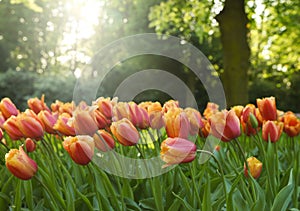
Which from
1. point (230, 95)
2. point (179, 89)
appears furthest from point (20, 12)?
point (230, 95)

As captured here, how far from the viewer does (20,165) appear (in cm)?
143

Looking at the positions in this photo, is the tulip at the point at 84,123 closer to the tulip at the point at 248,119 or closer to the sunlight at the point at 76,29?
the tulip at the point at 248,119

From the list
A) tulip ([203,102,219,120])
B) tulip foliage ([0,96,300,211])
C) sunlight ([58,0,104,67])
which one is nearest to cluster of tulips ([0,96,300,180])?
tulip foliage ([0,96,300,211])

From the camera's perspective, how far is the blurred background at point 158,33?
7727 mm

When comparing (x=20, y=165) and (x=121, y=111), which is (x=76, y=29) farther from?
(x=20, y=165)

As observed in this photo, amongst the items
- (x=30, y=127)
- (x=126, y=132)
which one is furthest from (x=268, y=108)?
(x=30, y=127)

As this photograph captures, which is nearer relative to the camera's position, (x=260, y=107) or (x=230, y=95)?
(x=260, y=107)

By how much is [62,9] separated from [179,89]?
929cm

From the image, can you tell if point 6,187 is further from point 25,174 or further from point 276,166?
point 276,166

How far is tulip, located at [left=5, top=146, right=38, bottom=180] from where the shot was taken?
1.43 meters

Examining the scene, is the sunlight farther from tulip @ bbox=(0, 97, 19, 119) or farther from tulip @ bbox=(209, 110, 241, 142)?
tulip @ bbox=(209, 110, 241, 142)

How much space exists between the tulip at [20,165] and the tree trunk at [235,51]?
20.8 ft

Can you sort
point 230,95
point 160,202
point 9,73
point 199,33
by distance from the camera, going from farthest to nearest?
point 9,73
point 199,33
point 230,95
point 160,202

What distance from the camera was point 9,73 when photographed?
14125 mm
